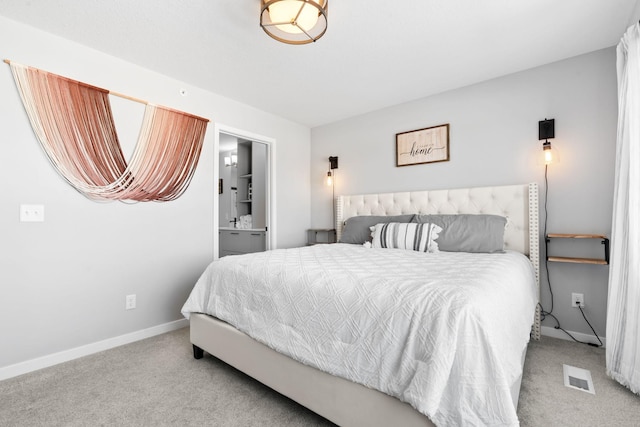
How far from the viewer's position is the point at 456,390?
3.30 ft

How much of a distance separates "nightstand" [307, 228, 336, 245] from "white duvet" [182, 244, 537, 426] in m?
2.10

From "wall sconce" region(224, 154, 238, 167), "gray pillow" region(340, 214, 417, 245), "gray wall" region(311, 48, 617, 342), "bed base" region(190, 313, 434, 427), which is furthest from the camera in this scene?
"wall sconce" region(224, 154, 238, 167)

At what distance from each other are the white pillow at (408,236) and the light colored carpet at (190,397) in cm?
109

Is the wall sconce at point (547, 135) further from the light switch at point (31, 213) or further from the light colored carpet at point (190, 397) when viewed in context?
the light switch at point (31, 213)

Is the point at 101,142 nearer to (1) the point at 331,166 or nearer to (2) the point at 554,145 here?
(1) the point at 331,166

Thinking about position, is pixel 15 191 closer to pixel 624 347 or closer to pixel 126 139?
pixel 126 139

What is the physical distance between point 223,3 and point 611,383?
335 cm

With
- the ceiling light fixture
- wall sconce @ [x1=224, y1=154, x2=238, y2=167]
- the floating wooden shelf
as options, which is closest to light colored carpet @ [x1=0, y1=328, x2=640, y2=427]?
the floating wooden shelf

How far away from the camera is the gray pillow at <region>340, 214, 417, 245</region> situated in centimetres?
315

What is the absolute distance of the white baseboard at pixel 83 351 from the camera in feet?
6.53

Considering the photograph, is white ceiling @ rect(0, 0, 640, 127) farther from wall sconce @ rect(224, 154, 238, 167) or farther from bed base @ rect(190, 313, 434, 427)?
wall sconce @ rect(224, 154, 238, 167)

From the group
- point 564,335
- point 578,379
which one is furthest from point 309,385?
point 564,335

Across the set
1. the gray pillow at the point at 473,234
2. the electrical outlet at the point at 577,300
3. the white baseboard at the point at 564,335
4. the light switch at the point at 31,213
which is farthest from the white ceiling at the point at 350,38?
the white baseboard at the point at 564,335

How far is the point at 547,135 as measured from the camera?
2.55m
